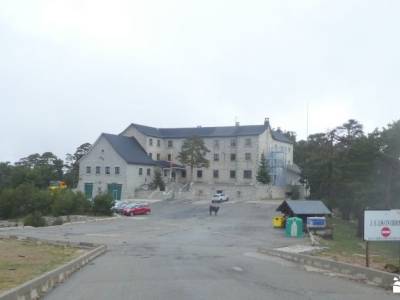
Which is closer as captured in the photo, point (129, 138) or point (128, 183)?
point (128, 183)

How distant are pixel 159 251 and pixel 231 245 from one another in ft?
21.1

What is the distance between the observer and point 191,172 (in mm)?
104125

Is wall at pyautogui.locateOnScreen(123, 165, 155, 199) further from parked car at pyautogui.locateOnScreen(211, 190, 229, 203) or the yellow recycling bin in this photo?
the yellow recycling bin

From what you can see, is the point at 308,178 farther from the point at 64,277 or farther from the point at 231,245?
the point at 64,277

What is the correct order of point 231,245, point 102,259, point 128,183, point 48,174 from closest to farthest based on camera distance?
point 102,259 < point 231,245 < point 128,183 < point 48,174

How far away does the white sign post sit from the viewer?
15461 mm

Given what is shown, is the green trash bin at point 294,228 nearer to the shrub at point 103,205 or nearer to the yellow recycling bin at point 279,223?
the yellow recycling bin at point 279,223

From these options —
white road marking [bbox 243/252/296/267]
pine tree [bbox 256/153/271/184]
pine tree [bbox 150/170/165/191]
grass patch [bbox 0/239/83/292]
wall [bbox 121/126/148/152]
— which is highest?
wall [bbox 121/126/148/152]

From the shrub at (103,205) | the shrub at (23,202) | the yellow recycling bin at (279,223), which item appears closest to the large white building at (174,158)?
the shrub at (23,202)

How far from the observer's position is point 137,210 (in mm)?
66938

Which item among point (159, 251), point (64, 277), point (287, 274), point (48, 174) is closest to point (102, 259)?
point (159, 251)

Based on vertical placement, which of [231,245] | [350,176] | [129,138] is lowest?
[231,245]

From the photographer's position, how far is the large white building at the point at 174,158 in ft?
312

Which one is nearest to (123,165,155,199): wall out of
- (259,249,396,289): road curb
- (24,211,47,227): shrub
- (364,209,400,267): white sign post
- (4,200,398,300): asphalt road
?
(24,211,47,227): shrub
